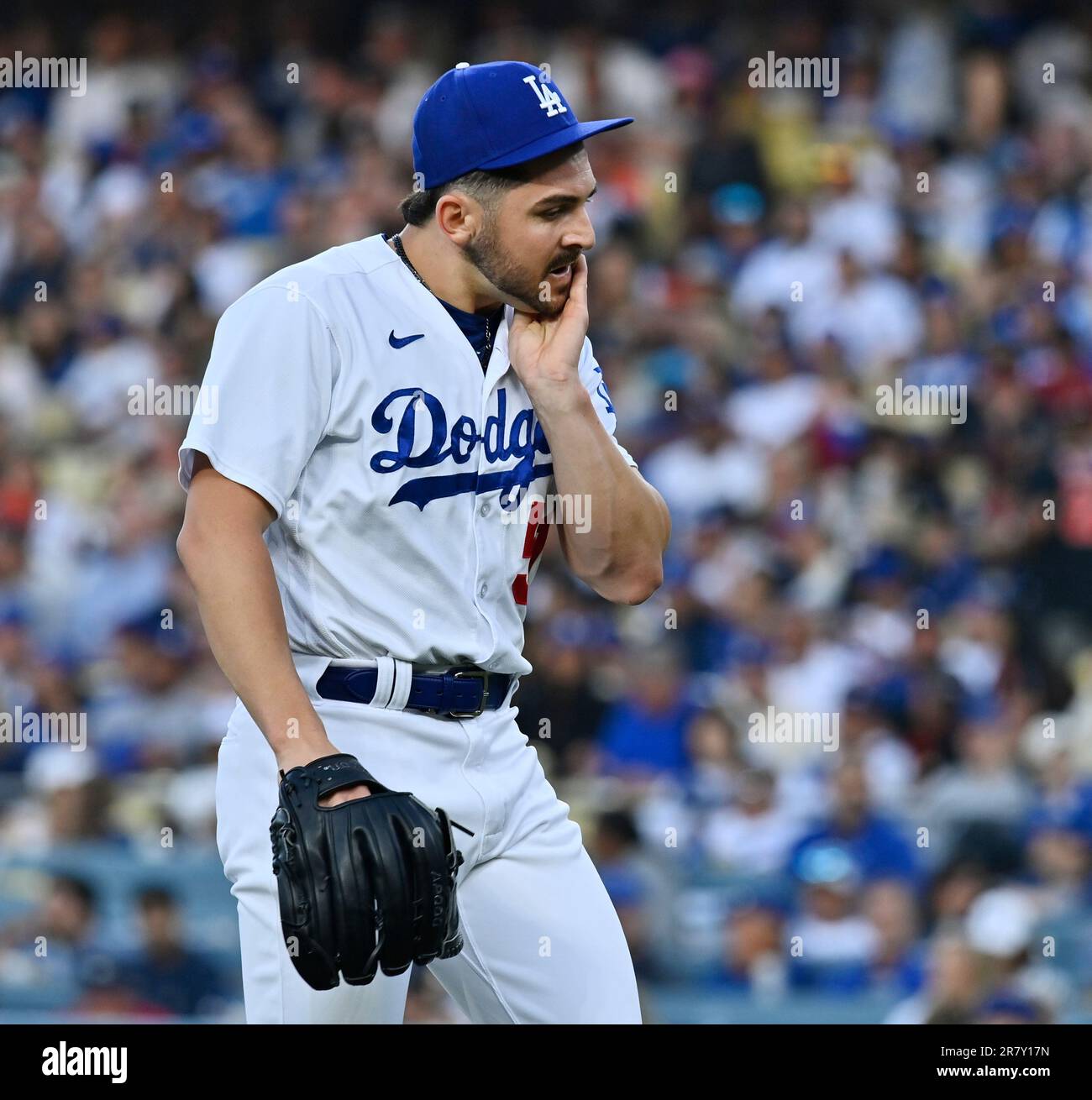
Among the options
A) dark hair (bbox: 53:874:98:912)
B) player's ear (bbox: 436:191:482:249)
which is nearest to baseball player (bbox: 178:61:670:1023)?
player's ear (bbox: 436:191:482:249)

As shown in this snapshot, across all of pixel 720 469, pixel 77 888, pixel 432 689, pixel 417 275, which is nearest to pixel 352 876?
pixel 432 689

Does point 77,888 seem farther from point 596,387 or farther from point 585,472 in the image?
point 585,472

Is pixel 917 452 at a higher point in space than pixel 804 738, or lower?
higher

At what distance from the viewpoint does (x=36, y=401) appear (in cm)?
793

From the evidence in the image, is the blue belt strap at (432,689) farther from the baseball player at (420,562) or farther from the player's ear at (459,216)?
the player's ear at (459,216)

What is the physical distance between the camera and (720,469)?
23.0ft

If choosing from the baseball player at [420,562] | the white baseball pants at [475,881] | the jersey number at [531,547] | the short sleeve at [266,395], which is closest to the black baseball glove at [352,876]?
the baseball player at [420,562]

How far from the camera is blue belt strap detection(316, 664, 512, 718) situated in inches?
98.3

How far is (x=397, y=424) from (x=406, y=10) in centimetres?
731

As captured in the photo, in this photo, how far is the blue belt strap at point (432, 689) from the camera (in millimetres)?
2498

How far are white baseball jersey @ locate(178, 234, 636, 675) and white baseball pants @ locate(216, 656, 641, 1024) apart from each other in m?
0.12

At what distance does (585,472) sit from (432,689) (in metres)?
0.40

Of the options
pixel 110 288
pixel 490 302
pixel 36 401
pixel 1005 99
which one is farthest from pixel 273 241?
pixel 490 302
